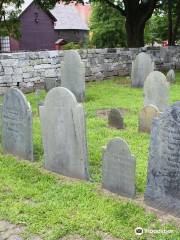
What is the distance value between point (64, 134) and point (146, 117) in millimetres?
2656

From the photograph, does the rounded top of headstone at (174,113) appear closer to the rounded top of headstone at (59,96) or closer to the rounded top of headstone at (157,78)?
the rounded top of headstone at (59,96)

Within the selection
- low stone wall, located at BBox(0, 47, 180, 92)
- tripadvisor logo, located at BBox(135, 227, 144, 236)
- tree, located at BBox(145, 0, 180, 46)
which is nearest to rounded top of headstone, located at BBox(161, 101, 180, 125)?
tripadvisor logo, located at BBox(135, 227, 144, 236)

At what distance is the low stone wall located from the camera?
13688mm

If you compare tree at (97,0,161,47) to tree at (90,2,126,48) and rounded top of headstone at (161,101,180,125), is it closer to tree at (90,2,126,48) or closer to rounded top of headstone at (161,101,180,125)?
tree at (90,2,126,48)

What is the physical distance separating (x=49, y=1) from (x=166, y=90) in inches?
517

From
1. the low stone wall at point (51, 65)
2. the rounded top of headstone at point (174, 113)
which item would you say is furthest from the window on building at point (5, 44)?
the rounded top of headstone at point (174, 113)

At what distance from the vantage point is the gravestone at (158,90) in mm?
9586

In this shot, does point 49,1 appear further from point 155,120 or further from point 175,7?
point 155,120

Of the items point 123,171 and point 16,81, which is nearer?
A: point 123,171

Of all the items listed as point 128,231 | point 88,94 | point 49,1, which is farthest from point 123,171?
point 49,1

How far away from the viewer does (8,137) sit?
7.16m

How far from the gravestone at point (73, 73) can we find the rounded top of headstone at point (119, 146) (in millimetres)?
6648

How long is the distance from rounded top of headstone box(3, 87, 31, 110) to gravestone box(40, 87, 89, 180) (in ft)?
1.14

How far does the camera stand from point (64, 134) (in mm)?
6117
